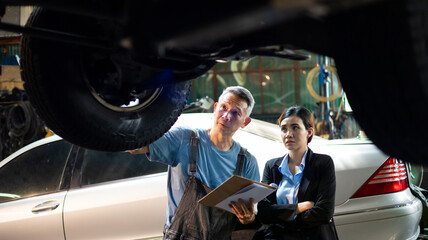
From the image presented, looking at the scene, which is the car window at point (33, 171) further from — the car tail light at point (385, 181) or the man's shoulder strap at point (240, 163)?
the car tail light at point (385, 181)

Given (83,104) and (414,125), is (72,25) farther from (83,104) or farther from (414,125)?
(414,125)

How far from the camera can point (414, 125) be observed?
927 mm

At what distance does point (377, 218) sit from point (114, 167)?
5.81ft

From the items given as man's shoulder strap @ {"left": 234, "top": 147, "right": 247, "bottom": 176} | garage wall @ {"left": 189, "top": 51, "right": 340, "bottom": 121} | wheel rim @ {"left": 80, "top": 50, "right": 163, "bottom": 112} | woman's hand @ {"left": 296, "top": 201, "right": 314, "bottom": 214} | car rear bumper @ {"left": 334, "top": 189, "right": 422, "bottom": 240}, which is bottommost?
car rear bumper @ {"left": 334, "top": 189, "right": 422, "bottom": 240}

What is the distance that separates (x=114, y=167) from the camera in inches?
131

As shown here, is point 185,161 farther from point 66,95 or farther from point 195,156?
point 66,95

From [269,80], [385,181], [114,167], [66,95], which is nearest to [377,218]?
[385,181]

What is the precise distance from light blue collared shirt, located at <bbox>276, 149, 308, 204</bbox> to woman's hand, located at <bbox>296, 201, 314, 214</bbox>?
71mm

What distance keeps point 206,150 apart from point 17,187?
177 centimetres

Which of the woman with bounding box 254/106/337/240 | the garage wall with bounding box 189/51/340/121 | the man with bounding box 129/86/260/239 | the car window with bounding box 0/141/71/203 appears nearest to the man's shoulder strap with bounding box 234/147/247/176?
the man with bounding box 129/86/260/239

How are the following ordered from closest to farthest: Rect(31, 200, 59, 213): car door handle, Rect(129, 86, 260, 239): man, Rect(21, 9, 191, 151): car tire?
Rect(21, 9, 191, 151): car tire
Rect(129, 86, 260, 239): man
Rect(31, 200, 59, 213): car door handle

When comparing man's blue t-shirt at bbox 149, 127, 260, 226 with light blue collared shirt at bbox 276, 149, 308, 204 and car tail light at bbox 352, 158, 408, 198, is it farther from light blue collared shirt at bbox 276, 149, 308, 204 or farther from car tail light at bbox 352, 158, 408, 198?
car tail light at bbox 352, 158, 408, 198

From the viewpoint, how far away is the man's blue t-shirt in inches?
89.8

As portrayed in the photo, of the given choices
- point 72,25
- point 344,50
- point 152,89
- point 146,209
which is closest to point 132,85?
point 152,89
